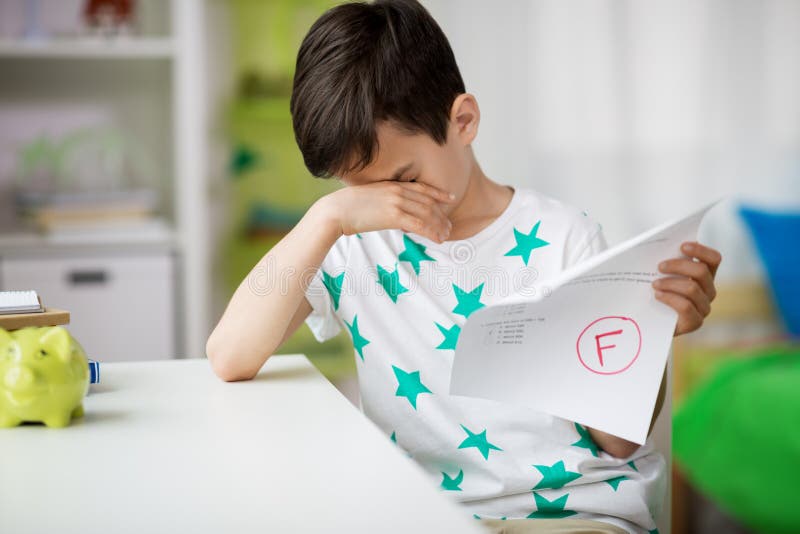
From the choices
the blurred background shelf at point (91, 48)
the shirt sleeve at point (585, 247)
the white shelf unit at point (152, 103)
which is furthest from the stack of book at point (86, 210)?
the shirt sleeve at point (585, 247)

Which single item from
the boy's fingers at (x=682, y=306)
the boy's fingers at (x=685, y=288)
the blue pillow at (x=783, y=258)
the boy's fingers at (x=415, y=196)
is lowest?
the blue pillow at (x=783, y=258)

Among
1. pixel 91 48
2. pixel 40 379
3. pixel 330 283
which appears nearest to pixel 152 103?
pixel 91 48

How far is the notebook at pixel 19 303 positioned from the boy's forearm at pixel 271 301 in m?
0.18

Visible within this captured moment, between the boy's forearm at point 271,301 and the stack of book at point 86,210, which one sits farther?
the stack of book at point 86,210

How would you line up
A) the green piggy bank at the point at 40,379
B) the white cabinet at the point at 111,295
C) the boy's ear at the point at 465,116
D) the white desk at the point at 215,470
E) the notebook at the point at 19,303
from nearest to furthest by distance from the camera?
the white desk at the point at 215,470 → the green piggy bank at the point at 40,379 → the notebook at the point at 19,303 → the boy's ear at the point at 465,116 → the white cabinet at the point at 111,295

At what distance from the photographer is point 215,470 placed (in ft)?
2.11

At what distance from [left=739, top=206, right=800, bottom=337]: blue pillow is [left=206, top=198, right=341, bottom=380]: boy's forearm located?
1690 millimetres

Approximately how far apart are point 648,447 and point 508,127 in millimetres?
1705

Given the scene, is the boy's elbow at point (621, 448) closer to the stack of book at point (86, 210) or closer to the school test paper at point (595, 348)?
the school test paper at point (595, 348)

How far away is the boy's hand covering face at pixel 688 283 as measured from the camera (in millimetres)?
805

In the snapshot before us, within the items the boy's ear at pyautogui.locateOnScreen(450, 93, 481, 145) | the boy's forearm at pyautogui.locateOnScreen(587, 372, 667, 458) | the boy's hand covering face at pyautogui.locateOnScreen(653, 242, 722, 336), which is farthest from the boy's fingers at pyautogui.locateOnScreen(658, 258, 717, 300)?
the boy's ear at pyautogui.locateOnScreen(450, 93, 481, 145)

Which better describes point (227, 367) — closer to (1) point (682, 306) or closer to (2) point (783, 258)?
(1) point (682, 306)

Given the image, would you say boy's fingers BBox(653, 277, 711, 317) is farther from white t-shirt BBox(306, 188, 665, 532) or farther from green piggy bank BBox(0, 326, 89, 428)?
green piggy bank BBox(0, 326, 89, 428)

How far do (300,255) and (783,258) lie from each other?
1.72 metres
